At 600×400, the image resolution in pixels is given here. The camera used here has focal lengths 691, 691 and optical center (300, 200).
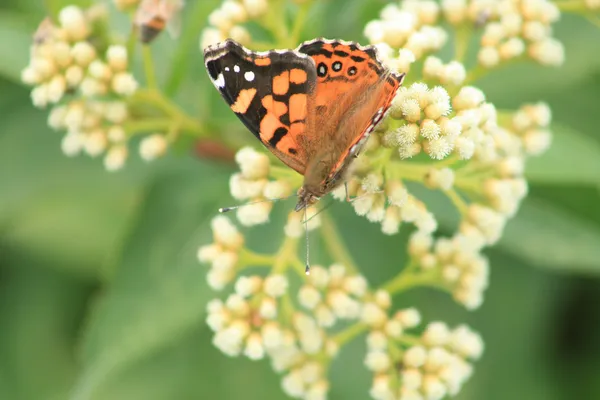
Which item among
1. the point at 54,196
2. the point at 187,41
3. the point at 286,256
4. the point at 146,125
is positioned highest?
the point at 54,196

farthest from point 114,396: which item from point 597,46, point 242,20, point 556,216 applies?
point 597,46

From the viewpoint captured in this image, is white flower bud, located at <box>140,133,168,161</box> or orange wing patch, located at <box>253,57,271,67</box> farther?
white flower bud, located at <box>140,133,168,161</box>

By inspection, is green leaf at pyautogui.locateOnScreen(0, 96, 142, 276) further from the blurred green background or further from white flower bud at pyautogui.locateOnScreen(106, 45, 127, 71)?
white flower bud at pyautogui.locateOnScreen(106, 45, 127, 71)

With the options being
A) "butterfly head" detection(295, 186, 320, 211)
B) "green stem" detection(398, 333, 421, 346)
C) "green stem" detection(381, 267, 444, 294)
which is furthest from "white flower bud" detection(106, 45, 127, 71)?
"green stem" detection(398, 333, 421, 346)

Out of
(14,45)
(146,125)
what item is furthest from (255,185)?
(14,45)

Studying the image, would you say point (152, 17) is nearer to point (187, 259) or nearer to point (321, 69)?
point (321, 69)

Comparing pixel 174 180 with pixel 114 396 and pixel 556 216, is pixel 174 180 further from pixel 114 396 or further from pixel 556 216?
pixel 556 216
